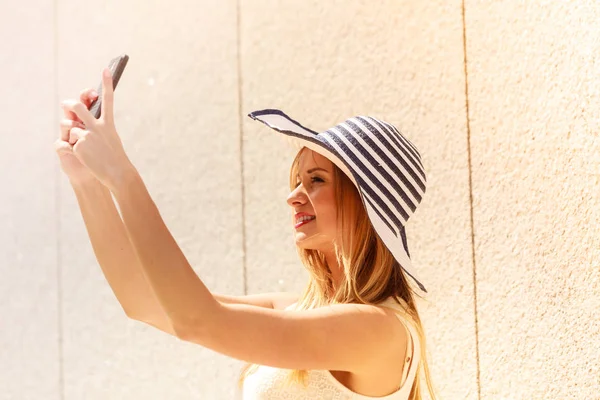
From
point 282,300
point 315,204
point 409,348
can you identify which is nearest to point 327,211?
point 315,204

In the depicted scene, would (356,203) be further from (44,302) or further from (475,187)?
(44,302)

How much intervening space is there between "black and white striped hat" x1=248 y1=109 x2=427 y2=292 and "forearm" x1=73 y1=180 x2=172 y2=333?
0.42m

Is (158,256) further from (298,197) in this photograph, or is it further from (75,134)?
(298,197)

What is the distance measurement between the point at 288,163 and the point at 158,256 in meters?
1.83

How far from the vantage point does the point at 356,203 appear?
227cm

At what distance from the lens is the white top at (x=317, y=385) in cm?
212

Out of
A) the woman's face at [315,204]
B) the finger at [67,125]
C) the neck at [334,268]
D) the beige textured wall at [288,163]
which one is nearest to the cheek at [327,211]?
the woman's face at [315,204]

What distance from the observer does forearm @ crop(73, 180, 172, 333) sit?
2145 millimetres

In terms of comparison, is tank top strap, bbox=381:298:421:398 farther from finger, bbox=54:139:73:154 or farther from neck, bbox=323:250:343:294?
finger, bbox=54:139:73:154

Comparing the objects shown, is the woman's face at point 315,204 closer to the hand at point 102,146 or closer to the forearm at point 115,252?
the forearm at point 115,252

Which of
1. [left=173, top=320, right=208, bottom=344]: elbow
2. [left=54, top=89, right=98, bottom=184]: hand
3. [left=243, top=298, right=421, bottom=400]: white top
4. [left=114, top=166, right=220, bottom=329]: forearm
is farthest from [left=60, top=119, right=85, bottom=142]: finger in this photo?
[left=243, top=298, right=421, bottom=400]: white top

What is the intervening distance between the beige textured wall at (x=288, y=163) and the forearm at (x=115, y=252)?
3.57ft

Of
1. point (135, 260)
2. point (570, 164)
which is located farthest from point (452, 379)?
point (135, 260)

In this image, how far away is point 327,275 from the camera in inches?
95.5
